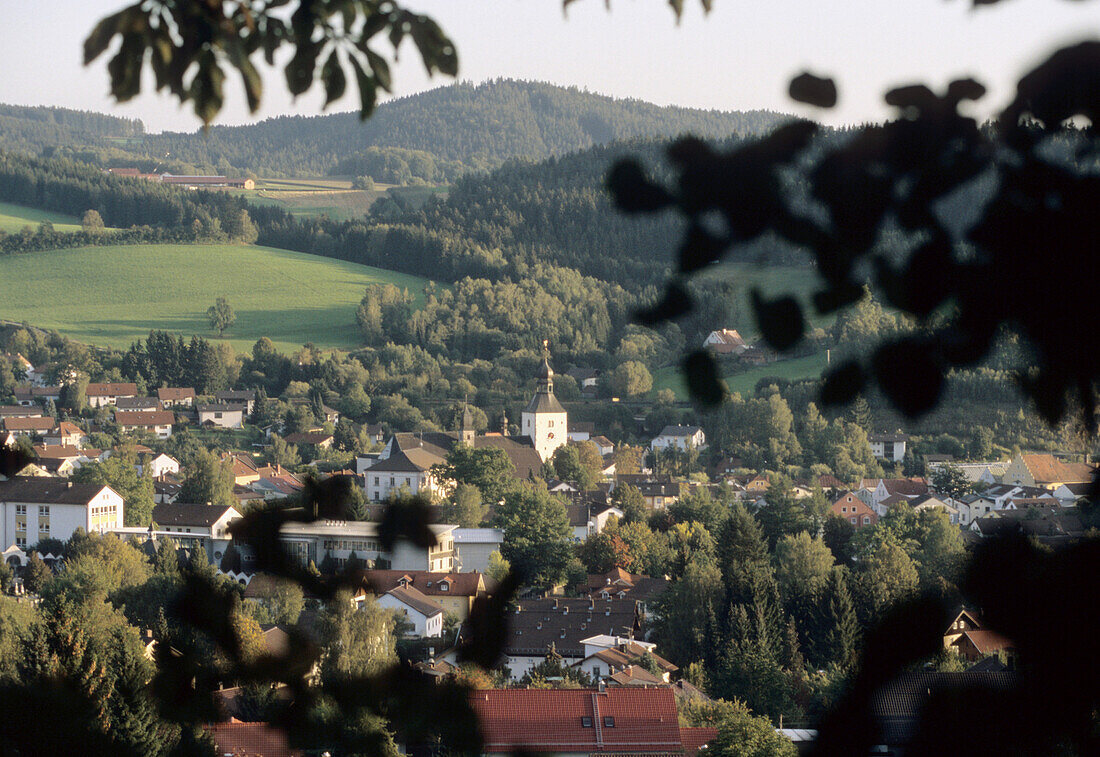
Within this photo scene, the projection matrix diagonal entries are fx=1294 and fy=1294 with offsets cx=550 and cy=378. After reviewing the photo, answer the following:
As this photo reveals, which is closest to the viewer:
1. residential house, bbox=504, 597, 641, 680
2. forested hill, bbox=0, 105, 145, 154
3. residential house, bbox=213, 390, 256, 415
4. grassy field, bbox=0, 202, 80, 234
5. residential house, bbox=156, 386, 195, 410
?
residential house, bbox=504, 597, 641, 680

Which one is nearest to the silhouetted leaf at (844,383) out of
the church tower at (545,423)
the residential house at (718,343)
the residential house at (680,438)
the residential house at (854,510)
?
the residential house at (718,343)

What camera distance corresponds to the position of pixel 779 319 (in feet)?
5.25

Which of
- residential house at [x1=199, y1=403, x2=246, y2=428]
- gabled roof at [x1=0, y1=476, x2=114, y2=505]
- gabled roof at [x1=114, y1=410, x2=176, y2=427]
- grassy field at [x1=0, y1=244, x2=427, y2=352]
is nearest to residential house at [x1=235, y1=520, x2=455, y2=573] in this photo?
gabled roof at [x1=0, y1=476, x2=114, y2=505]

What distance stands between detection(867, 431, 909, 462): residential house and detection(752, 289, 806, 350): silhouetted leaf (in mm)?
56335

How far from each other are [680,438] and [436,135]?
13500 cm

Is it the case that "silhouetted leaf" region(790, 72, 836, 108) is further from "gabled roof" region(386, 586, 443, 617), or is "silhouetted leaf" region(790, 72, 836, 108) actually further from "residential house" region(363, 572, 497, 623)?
"residential house" region(363, 572, 497, 623)

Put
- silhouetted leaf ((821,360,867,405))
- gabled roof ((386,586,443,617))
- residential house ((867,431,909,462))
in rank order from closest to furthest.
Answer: silhouetted leaf ((821,360,867,405)) → gabled roof ((386,586,443,617)) → residential house ((867,431,909,462))

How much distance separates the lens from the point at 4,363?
64125mm

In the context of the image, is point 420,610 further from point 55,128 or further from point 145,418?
point 55,128

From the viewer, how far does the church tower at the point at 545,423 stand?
5562 centimetres

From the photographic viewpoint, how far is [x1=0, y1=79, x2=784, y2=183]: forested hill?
6462 inches

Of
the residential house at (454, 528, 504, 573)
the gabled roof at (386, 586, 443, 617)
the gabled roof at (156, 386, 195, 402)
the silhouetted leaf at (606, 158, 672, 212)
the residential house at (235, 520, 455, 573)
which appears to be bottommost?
the residential house at (454, 528, 504, 573)

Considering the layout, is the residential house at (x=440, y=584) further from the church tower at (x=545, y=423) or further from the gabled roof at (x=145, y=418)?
the gabled roof at (x=145, y=418)

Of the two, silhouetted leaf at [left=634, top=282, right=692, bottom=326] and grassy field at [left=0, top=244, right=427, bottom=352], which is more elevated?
grassy field at [left=0, top=244, right=427, bottom=352]
